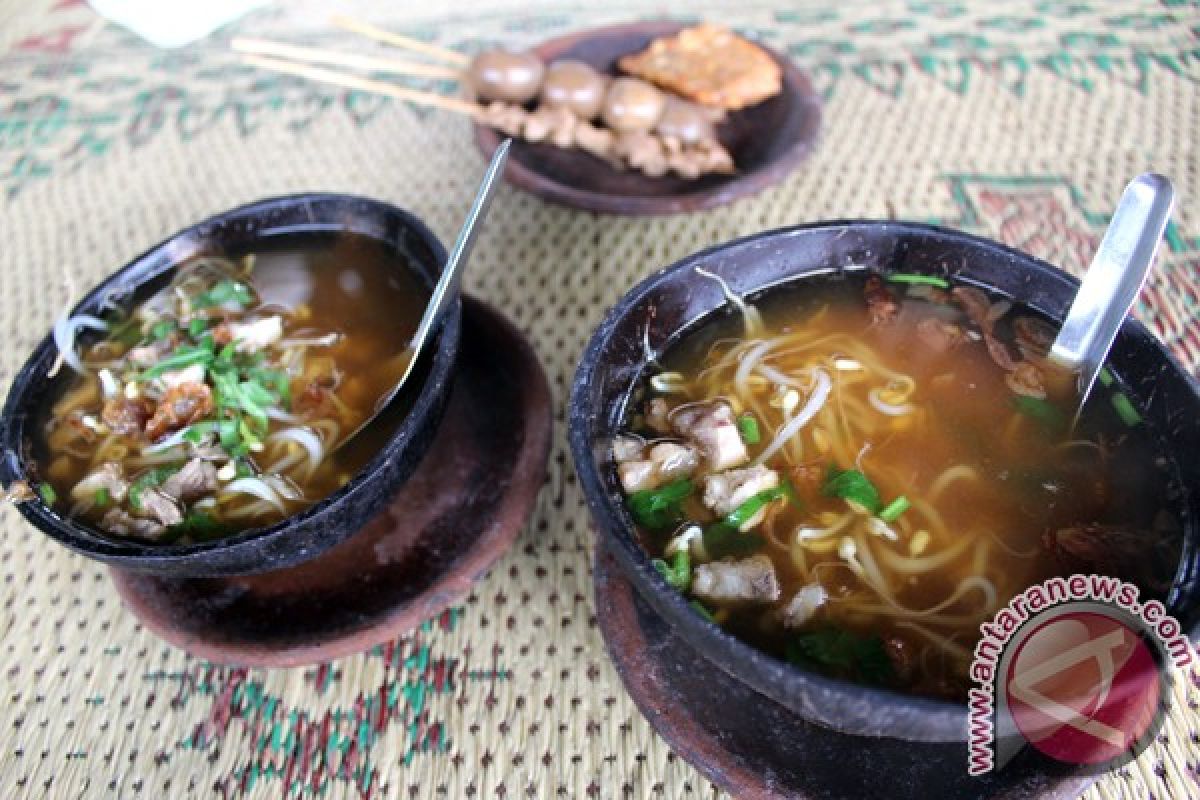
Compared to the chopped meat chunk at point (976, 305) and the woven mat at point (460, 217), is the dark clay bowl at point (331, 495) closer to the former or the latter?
the woven mat at point (460, 217)

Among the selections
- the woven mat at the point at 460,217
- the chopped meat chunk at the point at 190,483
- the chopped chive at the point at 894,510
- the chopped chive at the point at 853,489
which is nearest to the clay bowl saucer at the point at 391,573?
the woven mat at the point at 460,217

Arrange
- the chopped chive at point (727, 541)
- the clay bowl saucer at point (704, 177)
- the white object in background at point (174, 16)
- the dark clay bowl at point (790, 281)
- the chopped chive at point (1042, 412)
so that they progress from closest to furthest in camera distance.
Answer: the dark clay bowl at point (790, 281) → the chopped chive at point (727, 541) → the chopped chive at point (1042, 412) → the clay bowl saucer at point (704, 177) → the white object in background at point (174, 16)

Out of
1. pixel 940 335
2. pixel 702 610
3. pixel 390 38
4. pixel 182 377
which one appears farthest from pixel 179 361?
pixel 940 335

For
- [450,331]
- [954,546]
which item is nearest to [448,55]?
[450,331]

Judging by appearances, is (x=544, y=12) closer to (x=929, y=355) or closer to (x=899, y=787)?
(x=929, y=355)

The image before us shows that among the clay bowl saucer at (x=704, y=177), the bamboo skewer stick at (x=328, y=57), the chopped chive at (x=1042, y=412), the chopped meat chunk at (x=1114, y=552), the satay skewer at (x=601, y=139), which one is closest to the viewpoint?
the chopped meat chunk at (x=1114, y=552)

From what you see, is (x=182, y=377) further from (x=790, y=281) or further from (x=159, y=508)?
(x=790, y=281)

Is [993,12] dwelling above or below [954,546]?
above

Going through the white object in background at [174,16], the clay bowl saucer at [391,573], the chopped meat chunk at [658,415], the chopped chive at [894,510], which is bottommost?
→ the clay bowl saucer at [391,573]
